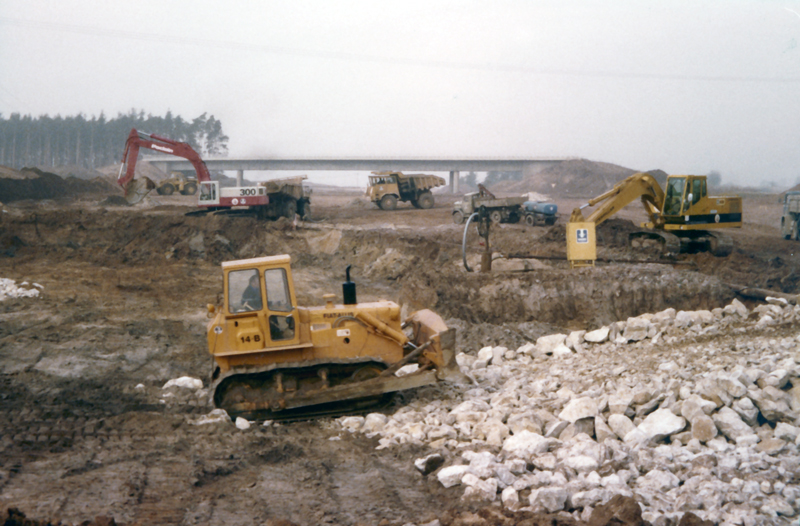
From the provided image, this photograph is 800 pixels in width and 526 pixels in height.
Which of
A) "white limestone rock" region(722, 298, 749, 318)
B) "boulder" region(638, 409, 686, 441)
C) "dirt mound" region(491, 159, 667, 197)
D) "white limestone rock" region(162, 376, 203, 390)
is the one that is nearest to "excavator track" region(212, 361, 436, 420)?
Result: "white limestone rock" region(162, 376, 203, 390)

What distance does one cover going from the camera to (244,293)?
26.0ft

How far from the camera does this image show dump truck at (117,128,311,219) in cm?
2481

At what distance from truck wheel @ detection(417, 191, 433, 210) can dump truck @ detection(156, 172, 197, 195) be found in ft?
52.3

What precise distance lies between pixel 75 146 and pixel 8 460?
78236 mm

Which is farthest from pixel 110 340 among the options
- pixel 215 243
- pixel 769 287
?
pixel 769 287

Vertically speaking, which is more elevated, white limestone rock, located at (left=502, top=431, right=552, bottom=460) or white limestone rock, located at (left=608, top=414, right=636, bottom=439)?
white limestone rock, located at (left=608, top=414, right=636, bottom=439)

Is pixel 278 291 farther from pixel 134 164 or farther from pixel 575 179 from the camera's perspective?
pixel 575 179

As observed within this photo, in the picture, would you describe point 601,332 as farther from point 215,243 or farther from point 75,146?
point 75,146

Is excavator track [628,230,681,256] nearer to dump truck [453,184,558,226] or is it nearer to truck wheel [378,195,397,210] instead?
dump truck [453,184,558,226]

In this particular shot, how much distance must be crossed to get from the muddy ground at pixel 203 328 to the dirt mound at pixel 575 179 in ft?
82.9

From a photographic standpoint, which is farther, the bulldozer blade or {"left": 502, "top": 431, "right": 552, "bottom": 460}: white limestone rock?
the bulldozer blade

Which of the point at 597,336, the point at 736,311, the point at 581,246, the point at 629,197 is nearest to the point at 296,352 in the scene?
the point at 597,336

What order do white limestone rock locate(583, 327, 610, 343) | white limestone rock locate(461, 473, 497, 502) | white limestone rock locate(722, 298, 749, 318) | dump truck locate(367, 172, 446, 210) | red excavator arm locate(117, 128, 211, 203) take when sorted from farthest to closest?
dump truck locate(367, 172, 446, 210)
red excavator arm locate(117, 128, 211, 203)
white limestone rock locate(722, 298, 749, 318)
white limestone rock locate(583, 327, 610, 343)
white limestone rock locate(461, 473, 497, 502)

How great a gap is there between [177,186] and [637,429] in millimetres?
39955
